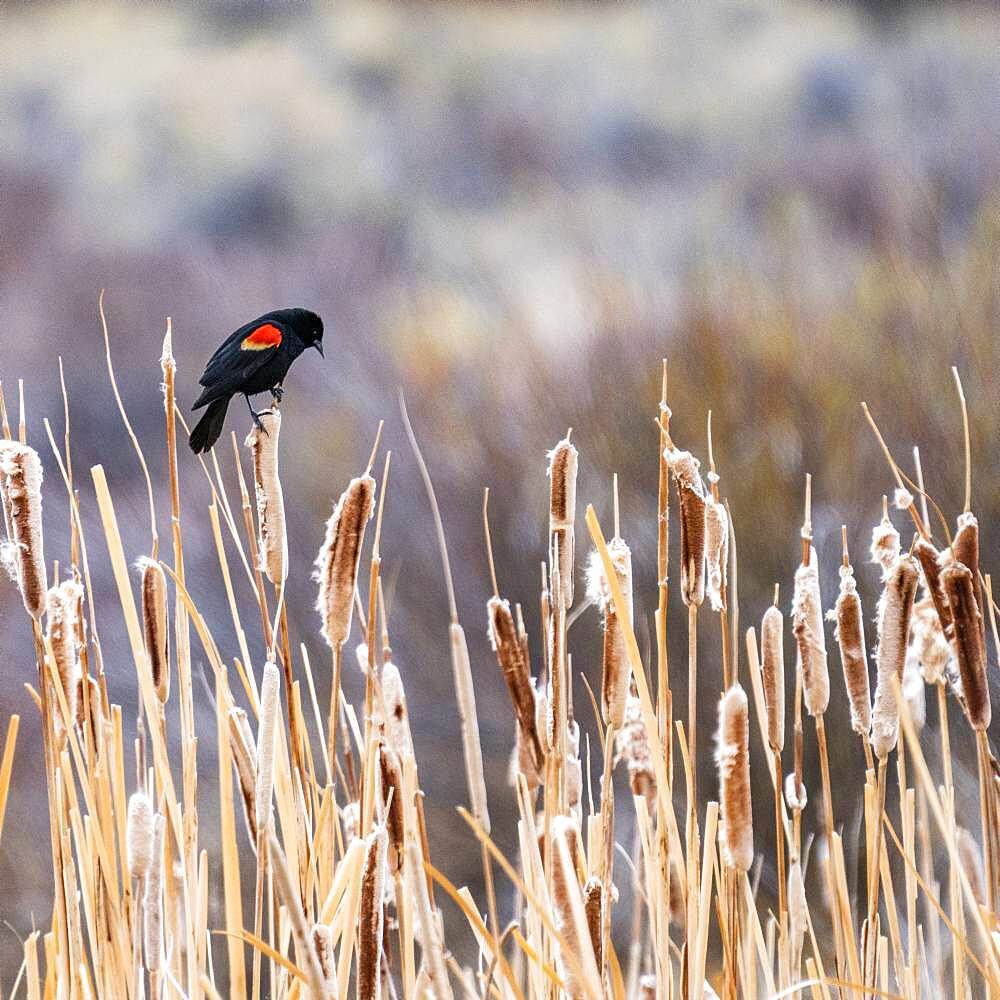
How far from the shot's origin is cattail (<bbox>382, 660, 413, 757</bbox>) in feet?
2.04

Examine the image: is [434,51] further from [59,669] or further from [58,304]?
[59,669]

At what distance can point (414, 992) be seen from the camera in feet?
2.36

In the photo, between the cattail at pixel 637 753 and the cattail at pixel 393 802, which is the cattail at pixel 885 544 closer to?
the cattail at pixel 637 753

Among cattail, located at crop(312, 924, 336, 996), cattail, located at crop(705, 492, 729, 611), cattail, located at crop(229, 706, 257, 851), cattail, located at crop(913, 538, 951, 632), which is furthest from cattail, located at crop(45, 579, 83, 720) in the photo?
cattail, located at crop(913, 538, 951, 632)

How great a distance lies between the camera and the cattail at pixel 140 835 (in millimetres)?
595

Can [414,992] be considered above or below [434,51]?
below

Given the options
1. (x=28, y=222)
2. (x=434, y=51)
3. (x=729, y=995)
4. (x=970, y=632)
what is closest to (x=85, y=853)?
(x=729, y=995)

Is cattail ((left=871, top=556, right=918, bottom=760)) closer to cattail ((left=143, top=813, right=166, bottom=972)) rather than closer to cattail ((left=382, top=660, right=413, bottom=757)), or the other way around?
cattail ((left=382, top=660, right=413, bottom=757))

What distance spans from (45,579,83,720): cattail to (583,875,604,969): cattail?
35 cm

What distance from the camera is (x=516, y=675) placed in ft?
2.08

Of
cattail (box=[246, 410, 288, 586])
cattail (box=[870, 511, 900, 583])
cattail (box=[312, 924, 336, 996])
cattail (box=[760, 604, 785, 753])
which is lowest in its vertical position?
cattail (box=[312, 924, 336, 996])

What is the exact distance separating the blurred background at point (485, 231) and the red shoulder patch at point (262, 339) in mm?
52

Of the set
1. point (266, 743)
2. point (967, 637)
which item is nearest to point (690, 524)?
point (967, 637)

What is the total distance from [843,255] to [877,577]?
0.43 m
